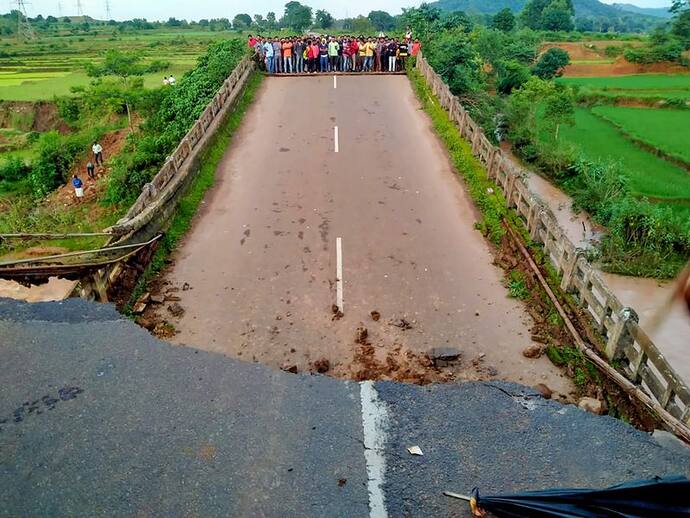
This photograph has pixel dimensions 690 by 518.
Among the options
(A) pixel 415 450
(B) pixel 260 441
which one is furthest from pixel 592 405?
(B) pixel 260 441

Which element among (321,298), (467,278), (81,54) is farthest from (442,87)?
(81,54)

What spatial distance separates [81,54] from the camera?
78.1 m

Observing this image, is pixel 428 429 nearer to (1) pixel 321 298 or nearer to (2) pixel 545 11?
(1) pixel 321 298

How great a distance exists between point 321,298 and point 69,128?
135ft

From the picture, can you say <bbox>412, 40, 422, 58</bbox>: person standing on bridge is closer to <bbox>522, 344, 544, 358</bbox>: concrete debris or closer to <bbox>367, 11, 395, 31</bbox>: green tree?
<bbox>522, 344, 544, 358</bbox>: concrete debris

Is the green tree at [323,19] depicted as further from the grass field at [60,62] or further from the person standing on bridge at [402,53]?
the person standing on bridge at [402,53]

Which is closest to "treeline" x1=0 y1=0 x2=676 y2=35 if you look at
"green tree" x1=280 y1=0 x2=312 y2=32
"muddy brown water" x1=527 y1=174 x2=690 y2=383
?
"green tree" x1=280 y1=0 x2=312 y2=32

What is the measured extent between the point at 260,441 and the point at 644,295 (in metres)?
13.8

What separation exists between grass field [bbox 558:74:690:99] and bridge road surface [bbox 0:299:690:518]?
4092 cm

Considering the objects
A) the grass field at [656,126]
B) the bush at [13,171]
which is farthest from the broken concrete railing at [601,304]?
the bush at [13,171]

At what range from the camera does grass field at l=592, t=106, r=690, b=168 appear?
27872mm

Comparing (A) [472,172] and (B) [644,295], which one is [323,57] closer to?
(A) [472,172]

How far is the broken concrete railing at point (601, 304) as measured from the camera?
6578 mm

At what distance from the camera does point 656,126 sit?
107 feet
